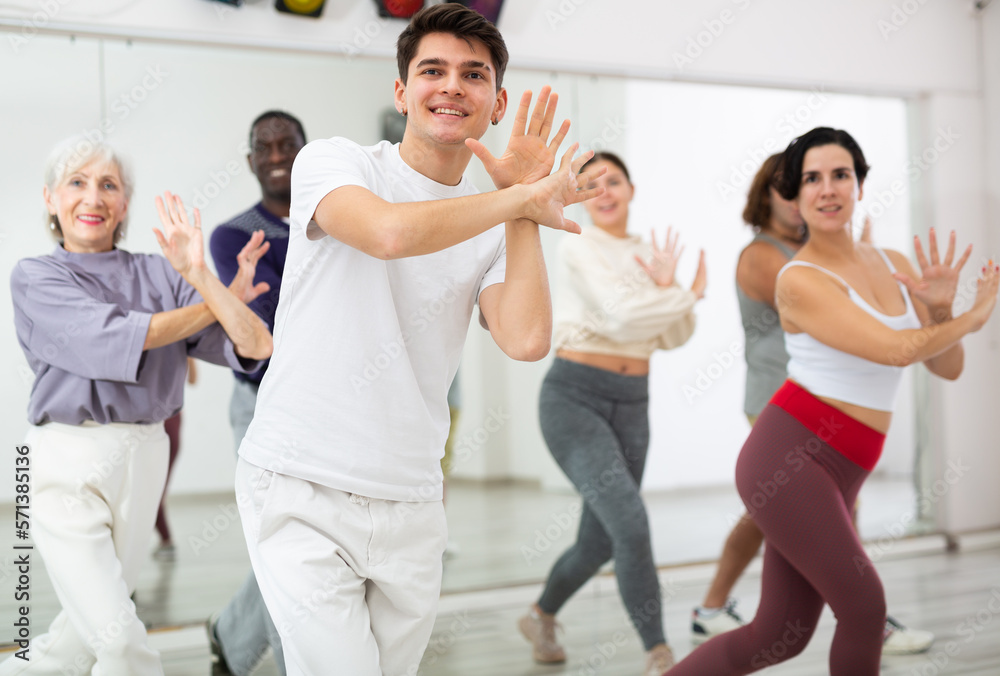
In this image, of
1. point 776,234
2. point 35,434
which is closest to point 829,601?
point 776,234

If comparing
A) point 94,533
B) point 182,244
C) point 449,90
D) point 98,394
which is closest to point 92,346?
point 98,394

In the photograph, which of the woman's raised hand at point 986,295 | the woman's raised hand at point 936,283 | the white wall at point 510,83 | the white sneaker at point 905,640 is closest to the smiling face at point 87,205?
the white wall at point 510,83

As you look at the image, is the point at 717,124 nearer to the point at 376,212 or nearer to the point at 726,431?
the point at 726,431

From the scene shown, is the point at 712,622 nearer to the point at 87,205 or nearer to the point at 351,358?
the point at 351,358

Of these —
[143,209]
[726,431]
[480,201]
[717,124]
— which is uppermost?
[717,124]

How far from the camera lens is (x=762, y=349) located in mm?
3111

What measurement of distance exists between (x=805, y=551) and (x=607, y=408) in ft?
3.39

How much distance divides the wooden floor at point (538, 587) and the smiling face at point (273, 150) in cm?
142

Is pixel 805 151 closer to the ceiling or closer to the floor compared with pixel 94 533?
closer to the ceiling

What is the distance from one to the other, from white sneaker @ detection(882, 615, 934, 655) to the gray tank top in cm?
85

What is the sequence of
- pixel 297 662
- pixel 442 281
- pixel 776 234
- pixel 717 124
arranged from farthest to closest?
pixel 717 124
pixel 776 234
pixel 442 281
pixel 297 662

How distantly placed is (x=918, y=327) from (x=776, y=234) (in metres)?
0.95

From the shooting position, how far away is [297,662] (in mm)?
1390

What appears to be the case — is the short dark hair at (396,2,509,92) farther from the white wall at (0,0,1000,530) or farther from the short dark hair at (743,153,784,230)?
the white wall at (0,0,1000,530)
